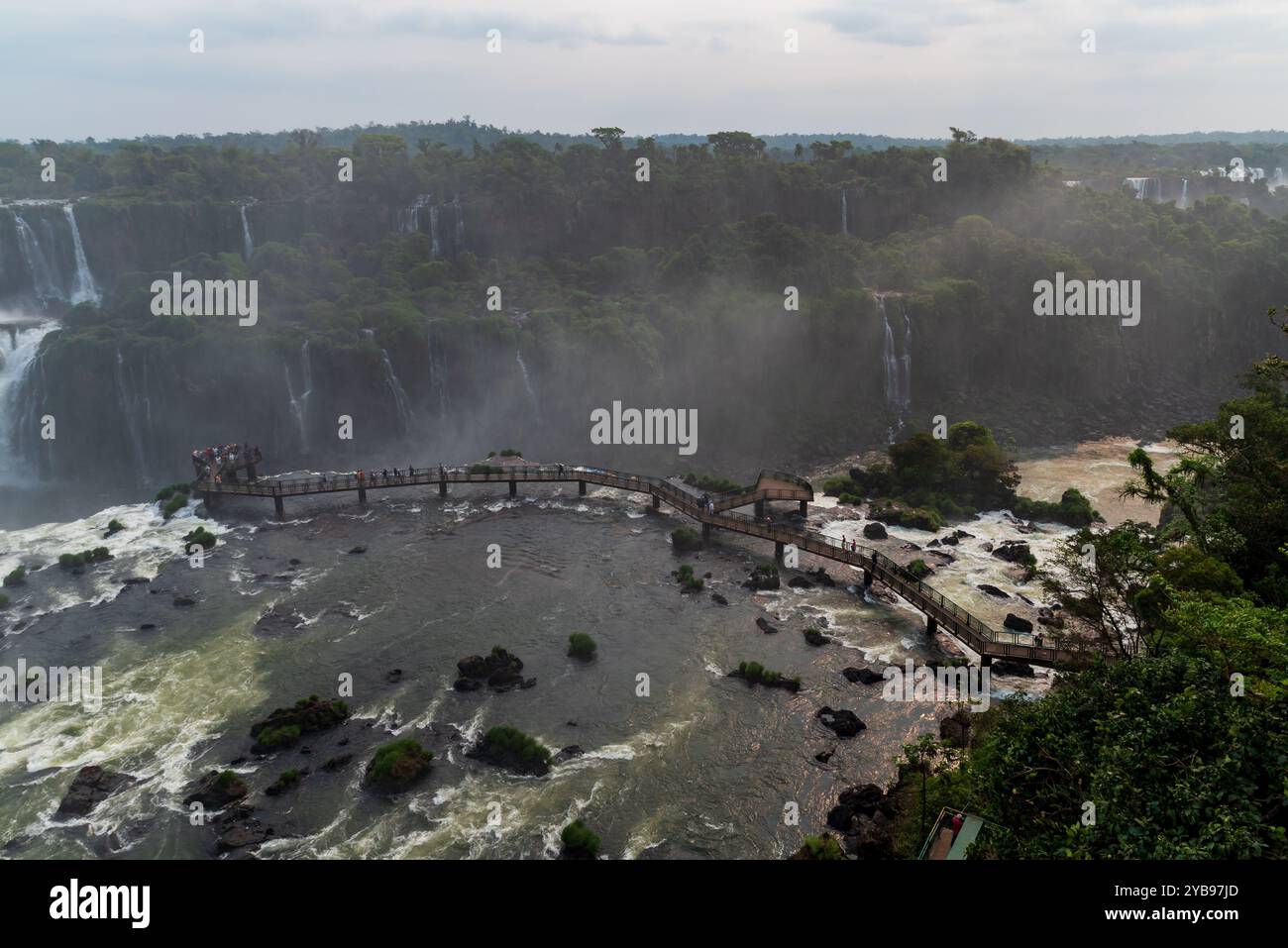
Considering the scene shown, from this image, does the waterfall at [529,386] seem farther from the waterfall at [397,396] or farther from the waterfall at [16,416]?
the waterfall at [16,416]

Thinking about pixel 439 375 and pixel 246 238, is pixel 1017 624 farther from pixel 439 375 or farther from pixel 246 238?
pixel 246 238

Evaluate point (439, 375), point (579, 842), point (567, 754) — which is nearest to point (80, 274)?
point (439, 375)

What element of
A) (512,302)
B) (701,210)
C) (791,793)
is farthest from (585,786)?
(701,210)

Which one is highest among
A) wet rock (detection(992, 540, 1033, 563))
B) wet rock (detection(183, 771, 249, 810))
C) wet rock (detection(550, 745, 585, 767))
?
wet rock (detection(992, 540, 1033, 563))

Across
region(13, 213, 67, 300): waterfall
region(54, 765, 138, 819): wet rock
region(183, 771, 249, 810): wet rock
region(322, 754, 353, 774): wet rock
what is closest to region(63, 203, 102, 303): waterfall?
region(13, 213, 67, 300): waterfall

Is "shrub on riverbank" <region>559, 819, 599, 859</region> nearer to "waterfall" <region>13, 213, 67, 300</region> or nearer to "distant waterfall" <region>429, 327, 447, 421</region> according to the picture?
"distant waterfall" <region>429, 327, 447, 421</region>

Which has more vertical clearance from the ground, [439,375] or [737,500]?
[439,375]
